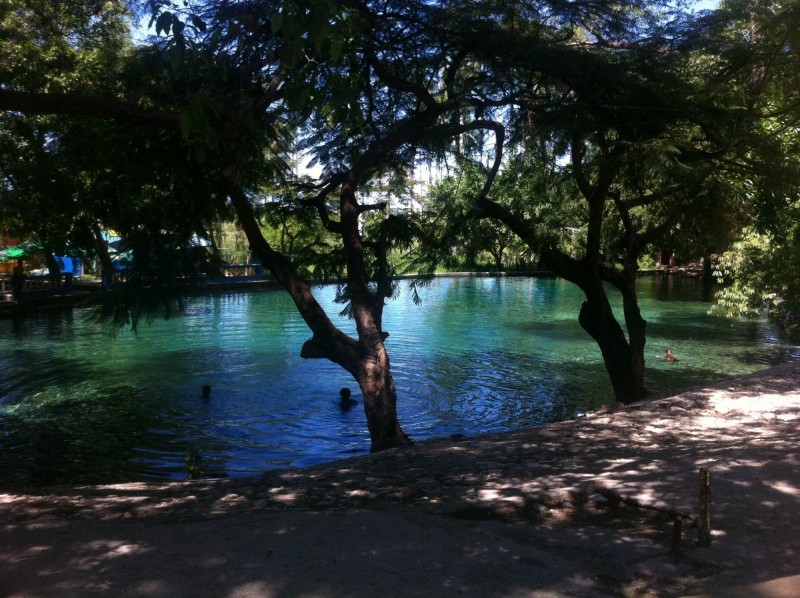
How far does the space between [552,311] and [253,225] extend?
2418cm

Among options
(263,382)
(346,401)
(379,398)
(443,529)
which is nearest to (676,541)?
(443,529)

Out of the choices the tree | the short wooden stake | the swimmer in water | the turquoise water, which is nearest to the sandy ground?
the short wooden stake

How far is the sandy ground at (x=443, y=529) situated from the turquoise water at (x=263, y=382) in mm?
3968

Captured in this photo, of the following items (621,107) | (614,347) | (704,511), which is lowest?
(704,511)

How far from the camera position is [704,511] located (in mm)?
4531

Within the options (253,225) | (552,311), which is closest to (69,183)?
(253,225)

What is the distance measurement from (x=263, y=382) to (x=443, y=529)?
1259cm

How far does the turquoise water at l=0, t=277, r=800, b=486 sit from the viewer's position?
38.3ft

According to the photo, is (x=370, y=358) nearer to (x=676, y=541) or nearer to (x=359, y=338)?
(x=359, y=338)

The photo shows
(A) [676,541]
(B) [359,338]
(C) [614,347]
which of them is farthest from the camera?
(C) [614,347]

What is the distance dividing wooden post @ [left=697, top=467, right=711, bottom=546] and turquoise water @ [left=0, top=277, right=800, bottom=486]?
7000 millimetres

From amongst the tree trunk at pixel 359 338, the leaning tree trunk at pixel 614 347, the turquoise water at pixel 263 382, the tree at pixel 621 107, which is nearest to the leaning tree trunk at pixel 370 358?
the tree trunk at pixel 359 338

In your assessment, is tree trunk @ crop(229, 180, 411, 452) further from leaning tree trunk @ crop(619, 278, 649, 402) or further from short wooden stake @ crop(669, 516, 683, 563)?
leaning tree trunk @ crop(619, 278, 649, 402)

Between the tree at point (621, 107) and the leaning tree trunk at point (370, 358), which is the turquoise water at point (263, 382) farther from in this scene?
the tree at point (621, 107)
